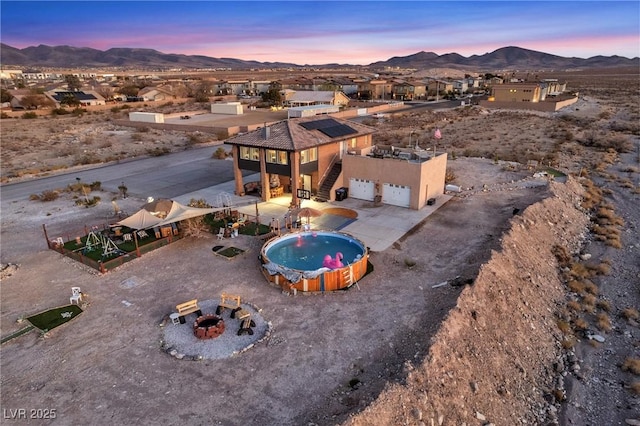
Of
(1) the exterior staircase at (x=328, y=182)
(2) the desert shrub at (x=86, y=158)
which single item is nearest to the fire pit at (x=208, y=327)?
(1) the exterior staircase at (x=328, y=182)

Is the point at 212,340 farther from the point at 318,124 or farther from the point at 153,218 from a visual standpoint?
the point at 318,124

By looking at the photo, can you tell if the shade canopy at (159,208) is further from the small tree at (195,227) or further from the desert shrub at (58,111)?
the desert shrub at (58,111)

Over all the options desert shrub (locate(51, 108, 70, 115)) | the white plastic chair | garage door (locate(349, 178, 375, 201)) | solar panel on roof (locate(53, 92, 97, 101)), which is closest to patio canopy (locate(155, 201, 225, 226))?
the white plastic chair

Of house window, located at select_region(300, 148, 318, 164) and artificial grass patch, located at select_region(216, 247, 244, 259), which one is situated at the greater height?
house window, located at select_region(300, 148, 318, 164)

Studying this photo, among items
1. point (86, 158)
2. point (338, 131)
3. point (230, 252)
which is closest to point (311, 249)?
point (230, 252)

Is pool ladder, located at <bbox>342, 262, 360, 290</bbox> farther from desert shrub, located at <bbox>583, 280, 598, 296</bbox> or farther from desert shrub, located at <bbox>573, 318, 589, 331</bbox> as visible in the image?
desert shrub, located at <bbox>583, 280, 598, 296</bbox>

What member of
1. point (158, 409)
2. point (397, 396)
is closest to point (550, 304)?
point (397, 396)
